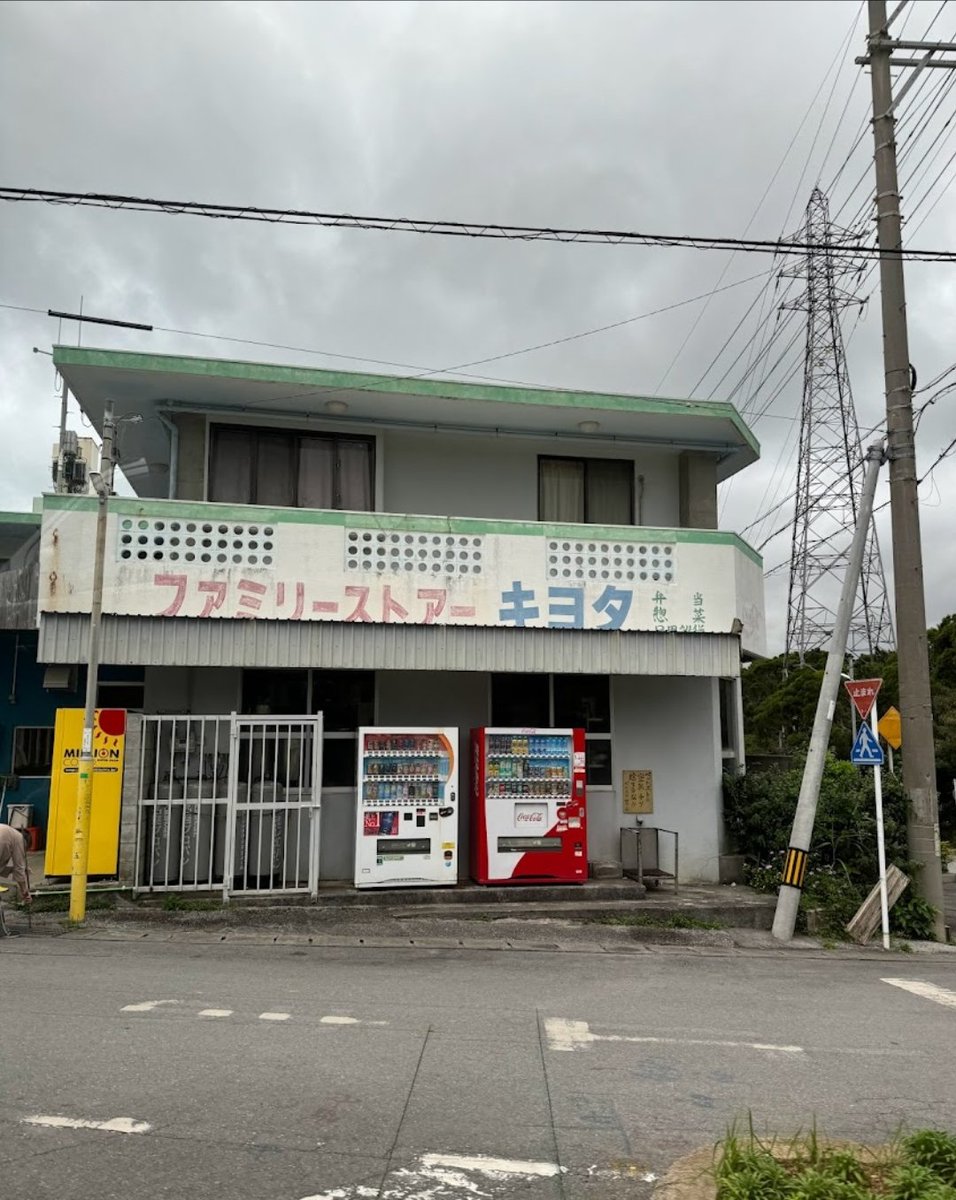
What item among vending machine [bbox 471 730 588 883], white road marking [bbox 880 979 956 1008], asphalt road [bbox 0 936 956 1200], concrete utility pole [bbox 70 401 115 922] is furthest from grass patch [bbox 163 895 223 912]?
white road marking [bbox 880 979 956 1008]

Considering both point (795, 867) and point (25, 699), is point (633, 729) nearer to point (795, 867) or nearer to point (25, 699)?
point (795, 867)

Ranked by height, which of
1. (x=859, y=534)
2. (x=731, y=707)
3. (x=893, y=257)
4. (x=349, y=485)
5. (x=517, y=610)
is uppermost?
(x=893, y=257)

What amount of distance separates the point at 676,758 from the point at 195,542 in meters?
7.55

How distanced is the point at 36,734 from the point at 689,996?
11.7 m

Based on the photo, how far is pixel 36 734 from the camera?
15523mm

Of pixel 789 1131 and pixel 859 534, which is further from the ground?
pixel 859 534

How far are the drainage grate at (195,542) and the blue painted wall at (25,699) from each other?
4.86 meters

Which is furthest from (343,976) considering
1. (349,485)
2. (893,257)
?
(893,257)

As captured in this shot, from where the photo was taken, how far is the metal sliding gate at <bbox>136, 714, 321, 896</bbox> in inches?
445

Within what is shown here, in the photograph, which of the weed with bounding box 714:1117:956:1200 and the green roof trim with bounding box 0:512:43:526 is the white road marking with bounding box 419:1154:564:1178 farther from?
the green roof trim with bounding box 0:512:43:526

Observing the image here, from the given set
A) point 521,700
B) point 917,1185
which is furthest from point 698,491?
point 917,1185

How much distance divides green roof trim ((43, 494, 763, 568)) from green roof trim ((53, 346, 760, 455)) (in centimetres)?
175

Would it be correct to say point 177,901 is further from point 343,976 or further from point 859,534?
point 859,534

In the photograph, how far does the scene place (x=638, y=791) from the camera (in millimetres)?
13812
